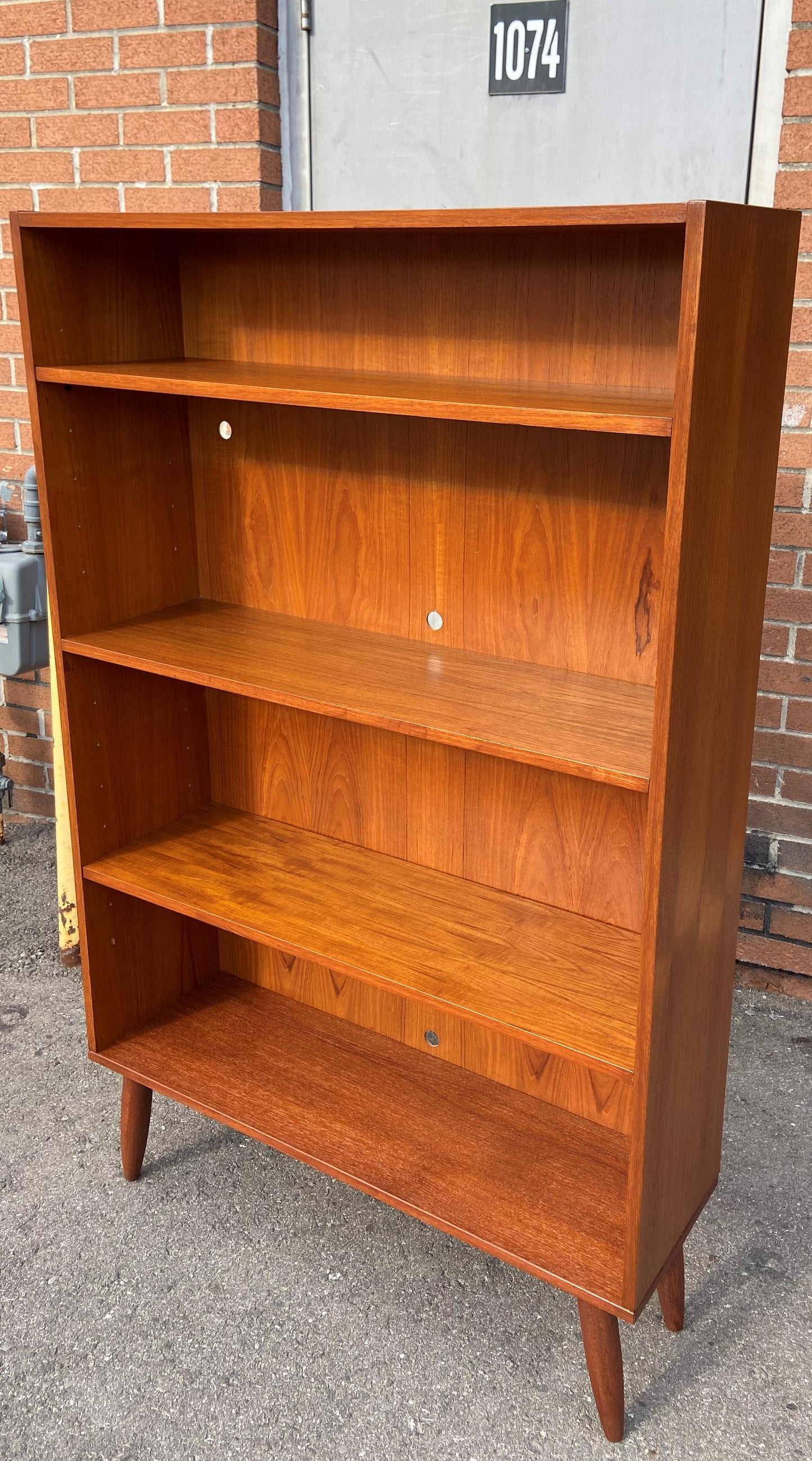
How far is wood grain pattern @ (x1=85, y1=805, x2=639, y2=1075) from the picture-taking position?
165 centimetres

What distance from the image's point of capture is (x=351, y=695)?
1.71m

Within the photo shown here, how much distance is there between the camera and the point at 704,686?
57.6 inches

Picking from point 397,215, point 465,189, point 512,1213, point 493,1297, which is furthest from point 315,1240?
point 465,189

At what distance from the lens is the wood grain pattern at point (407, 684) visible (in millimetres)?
1524

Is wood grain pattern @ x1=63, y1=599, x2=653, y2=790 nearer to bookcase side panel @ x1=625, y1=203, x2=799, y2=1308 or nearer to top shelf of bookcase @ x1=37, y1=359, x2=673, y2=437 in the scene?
bookcase side panel @ x1=625, y1=203, x2=799, y2=1308

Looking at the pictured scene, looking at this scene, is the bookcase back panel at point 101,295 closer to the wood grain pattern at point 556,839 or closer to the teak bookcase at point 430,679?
the teak bookcase at point 430,679

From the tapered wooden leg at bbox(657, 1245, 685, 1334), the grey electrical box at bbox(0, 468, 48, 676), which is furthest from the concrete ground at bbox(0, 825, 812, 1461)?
the grey electrical box at bbox(0, 468, 48, 676)

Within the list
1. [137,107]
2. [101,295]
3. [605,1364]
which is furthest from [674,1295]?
[137,107]

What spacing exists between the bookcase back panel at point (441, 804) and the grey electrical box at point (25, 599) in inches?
33.7

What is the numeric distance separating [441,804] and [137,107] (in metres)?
1.92

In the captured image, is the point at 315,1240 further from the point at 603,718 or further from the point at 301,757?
the point at 603,718

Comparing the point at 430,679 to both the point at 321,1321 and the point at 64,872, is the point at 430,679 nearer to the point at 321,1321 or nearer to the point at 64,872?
the point at 321,1321

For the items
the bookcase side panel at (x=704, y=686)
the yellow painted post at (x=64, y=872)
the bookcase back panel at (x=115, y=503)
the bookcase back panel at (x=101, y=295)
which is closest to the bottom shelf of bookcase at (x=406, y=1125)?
the bookcase side panel at (x=704, y=686)

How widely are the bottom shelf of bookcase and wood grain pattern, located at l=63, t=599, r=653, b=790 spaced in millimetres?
703
